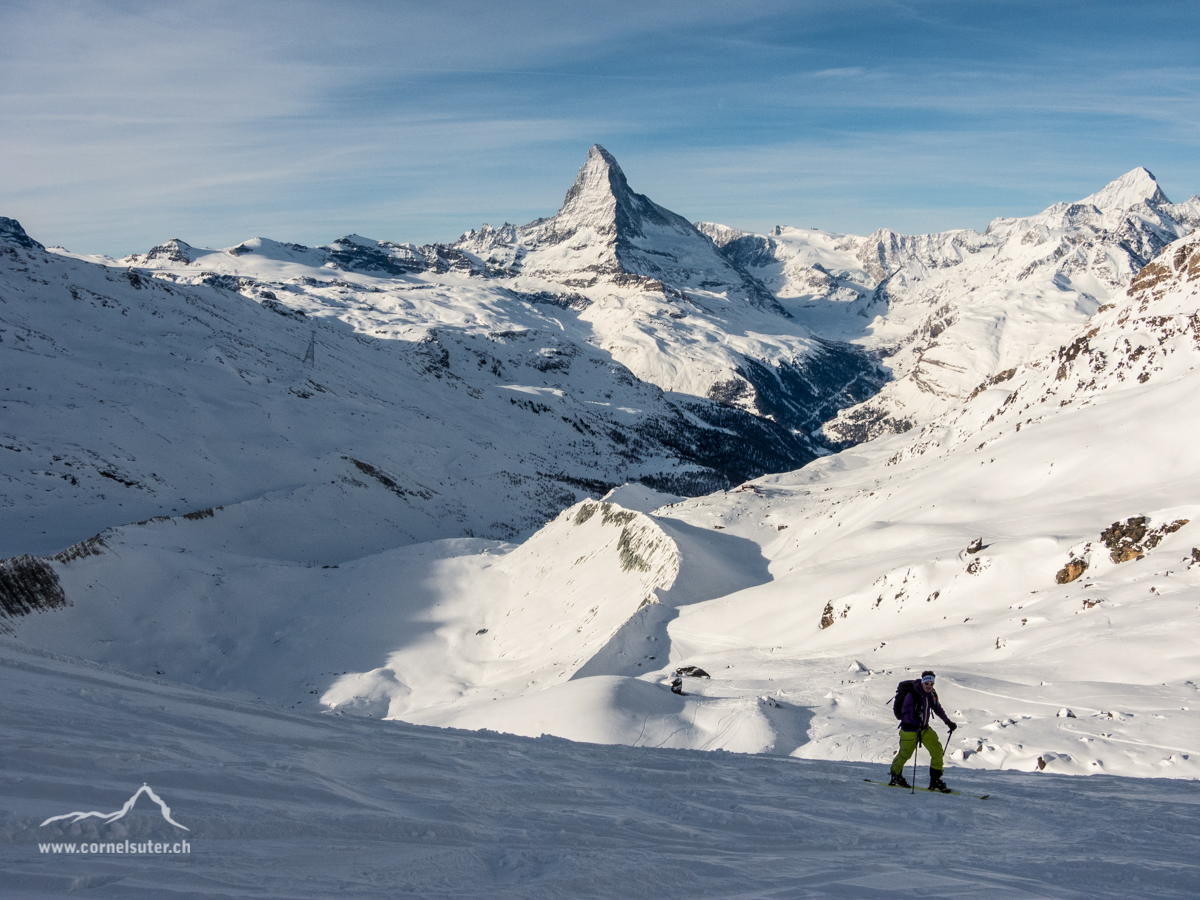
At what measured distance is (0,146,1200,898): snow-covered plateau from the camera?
7832 millimetres

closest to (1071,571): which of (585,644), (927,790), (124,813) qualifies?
(927,790)

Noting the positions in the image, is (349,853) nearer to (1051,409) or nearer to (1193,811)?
(1193,811)

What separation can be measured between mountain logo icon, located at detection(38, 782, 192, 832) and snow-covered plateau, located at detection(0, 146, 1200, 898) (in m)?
0.13

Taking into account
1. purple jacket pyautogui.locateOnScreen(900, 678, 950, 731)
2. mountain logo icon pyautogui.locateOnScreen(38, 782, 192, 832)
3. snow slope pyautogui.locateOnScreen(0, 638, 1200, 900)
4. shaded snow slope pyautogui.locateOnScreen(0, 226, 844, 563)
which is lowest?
snow slope pyautogui.locateOnScreen(0, 638, 1200, 900)

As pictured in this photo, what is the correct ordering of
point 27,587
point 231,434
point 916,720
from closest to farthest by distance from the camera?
point 916,720 < point 27,587 < point 231,434

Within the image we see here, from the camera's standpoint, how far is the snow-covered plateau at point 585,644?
25.7ft

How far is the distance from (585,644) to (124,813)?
110 feet

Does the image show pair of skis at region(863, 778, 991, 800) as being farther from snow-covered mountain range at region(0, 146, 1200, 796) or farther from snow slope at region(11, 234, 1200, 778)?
snow-covered mountain range at region(0, 146, 1200, 796)

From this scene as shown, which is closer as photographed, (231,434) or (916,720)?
(916,720)

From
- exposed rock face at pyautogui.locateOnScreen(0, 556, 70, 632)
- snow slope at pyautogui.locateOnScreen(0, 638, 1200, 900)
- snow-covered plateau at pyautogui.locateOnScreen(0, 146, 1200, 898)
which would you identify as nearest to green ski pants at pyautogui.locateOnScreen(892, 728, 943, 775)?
snow slope at pyautogui.locateOnScreen(0, 638, 1200, 900)

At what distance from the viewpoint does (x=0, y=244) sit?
110000 millimetres

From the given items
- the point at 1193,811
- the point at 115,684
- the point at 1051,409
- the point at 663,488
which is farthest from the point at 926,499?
the point at 663,488

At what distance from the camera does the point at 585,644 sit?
39688mm

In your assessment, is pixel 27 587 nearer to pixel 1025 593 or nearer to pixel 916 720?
pixel 916 720
